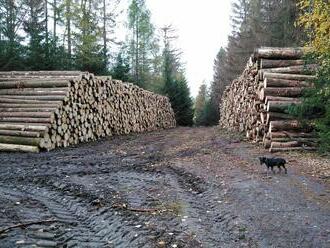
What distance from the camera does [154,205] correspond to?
5.86m

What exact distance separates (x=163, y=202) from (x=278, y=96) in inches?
321

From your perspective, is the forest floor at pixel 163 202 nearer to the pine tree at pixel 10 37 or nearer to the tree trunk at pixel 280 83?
the tree trunk at pixel 280 83

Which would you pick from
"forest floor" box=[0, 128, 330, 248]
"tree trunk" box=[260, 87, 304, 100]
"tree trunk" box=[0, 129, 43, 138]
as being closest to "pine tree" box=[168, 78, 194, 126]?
"tree trunk" box=[260, 87, 304, 100]

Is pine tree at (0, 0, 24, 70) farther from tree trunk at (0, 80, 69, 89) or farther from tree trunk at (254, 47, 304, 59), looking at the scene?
tree trunk at (254, 47, 304, 59)

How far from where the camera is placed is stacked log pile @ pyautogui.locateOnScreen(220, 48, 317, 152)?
38.9 feet

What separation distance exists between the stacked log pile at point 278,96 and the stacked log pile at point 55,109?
6415mm

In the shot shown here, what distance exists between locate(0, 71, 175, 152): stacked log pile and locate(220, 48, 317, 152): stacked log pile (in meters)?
6.42

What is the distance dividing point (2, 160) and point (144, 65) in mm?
33703

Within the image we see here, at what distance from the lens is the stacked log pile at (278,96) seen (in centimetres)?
1187

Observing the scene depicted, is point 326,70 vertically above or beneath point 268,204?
above

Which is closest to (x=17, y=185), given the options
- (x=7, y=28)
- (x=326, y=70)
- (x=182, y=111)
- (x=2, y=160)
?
(x=2, y=160)

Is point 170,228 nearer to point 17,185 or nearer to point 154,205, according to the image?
point 154,205

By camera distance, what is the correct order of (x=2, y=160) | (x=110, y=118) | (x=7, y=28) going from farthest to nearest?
1. (x=7, y=28)
2. (x=110, y=118)
3. (x=2, y=160)

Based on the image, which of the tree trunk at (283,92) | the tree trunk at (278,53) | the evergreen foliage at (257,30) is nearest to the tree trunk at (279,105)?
the tree trunk at (283,92)
